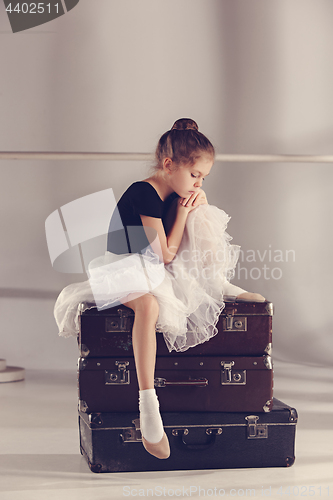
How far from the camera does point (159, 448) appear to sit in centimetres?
166

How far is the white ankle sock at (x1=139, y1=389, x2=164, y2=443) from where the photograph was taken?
1.66 metres

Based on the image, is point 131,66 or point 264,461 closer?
point 264,461

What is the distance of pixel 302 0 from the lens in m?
3.94

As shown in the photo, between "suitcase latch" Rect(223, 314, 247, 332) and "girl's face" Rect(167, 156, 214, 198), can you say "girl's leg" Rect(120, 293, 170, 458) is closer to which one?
"suitcase latch" Rect(223, 314, 247, 332)

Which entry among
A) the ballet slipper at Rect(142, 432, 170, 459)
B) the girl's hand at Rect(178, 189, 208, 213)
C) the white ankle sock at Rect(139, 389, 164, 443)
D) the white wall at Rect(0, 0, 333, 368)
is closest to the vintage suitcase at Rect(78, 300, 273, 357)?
the white ankle sock at Rect(139, 389, 164, 443)

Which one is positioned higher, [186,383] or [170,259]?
[170,259]

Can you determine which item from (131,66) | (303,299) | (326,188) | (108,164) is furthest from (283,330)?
(131,66)

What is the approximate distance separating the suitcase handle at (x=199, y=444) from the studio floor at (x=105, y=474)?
0.24ft

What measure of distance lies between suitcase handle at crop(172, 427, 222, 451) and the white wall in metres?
2.21

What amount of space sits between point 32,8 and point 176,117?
1292 mm

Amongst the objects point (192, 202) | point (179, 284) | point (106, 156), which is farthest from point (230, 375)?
point (106, 156)

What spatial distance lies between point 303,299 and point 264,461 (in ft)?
7.57

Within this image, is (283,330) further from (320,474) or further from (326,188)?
(320,474)

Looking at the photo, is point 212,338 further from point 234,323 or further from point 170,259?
point 170,259
